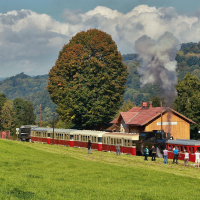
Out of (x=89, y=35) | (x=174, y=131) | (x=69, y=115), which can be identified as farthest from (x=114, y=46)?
(x=174, y=131)

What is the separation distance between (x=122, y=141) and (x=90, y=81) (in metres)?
19.7

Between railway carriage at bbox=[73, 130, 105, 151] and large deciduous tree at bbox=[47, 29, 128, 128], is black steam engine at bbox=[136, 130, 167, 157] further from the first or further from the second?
large deciduous tree at bbox=[47, 29, 128, 128]

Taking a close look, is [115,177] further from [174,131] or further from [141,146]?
[174,131]

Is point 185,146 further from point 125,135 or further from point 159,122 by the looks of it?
point 159,122

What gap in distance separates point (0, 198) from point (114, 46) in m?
53.5

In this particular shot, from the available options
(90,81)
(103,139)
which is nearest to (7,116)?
(90,81)

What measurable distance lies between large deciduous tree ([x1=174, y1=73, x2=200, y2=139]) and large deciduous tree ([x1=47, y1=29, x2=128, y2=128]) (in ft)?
36.2

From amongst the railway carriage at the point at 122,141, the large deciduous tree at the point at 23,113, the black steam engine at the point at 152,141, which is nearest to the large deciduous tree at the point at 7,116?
the large deciduous tree at the point at 23,113

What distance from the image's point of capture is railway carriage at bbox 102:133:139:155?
135 feet

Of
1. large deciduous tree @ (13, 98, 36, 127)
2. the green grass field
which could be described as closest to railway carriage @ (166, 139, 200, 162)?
the green grass field

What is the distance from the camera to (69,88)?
202 ft

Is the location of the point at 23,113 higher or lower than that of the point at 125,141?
higher

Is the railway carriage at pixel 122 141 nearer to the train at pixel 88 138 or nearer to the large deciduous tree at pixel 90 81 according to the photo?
the train at pixel 88 138

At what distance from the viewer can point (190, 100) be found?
2338 inches
